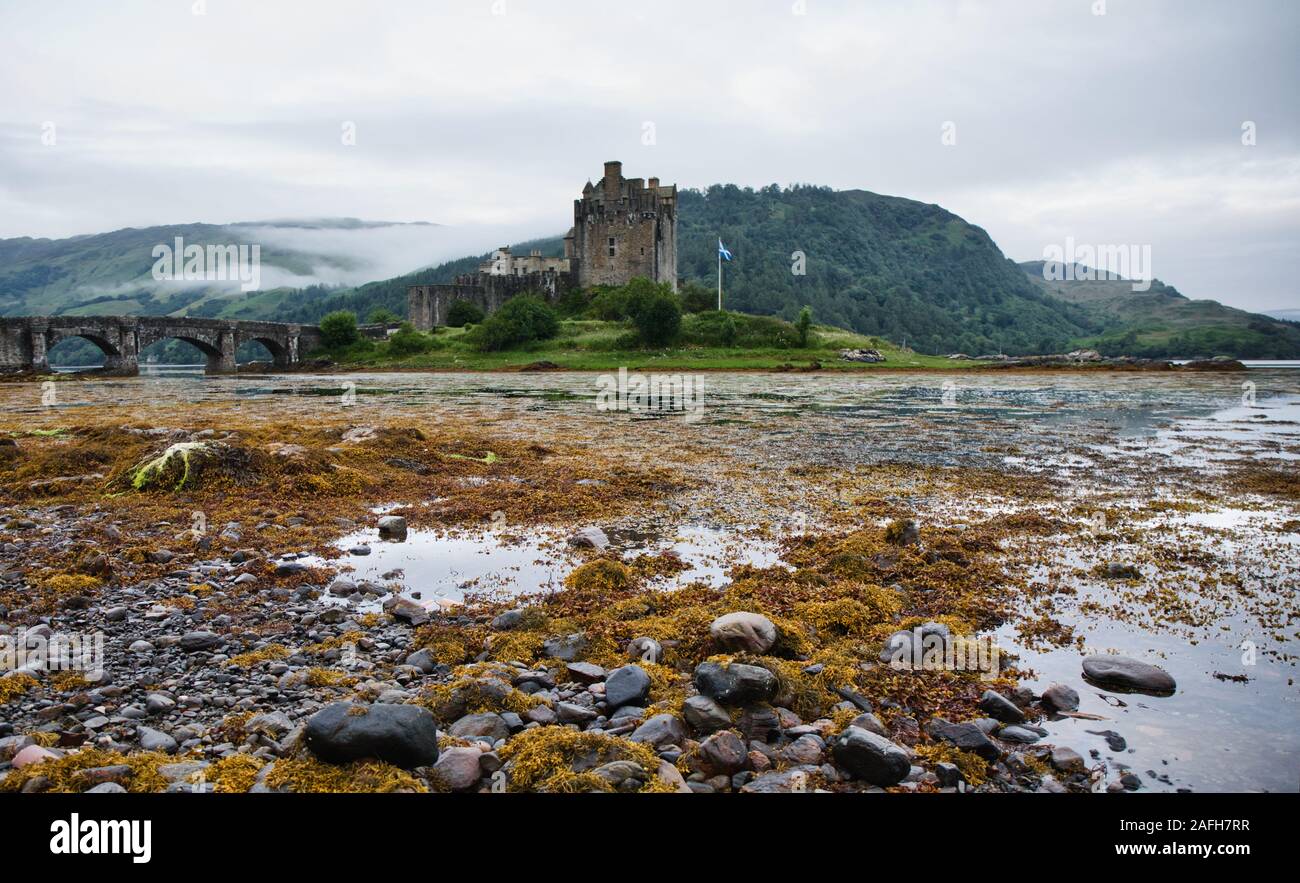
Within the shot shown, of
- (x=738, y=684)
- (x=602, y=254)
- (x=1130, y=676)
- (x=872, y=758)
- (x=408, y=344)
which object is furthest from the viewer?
(x=602, y=254)

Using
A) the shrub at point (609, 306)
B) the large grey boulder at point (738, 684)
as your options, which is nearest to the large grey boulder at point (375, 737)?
the large grey boulder at point (738, 684)

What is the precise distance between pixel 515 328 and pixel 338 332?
25.4 meters

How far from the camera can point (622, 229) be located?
333ft

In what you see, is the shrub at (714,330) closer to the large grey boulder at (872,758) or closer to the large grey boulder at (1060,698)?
the large grey boulder at (1060,698)

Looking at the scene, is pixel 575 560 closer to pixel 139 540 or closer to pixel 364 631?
pixel 364 631

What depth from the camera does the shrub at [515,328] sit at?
3346 inches

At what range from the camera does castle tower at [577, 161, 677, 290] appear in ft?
331

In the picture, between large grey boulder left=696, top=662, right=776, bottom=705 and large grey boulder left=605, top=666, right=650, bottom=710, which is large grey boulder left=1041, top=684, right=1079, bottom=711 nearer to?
large grey boulder left=696, top=662, right=776, bottom=705

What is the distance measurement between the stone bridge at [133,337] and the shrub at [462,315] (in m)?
17.7

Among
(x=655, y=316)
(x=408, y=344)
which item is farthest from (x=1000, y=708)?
(x=408, y=344)

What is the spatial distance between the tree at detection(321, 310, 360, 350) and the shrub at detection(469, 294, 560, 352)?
18.2 meters

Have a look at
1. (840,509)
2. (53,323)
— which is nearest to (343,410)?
(840,509)

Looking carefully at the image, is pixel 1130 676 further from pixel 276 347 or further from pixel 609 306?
pixel 276 347

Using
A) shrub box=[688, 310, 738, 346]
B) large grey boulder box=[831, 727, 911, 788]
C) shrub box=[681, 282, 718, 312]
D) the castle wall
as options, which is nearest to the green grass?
shrub box=[688, 310, 738, 346]
